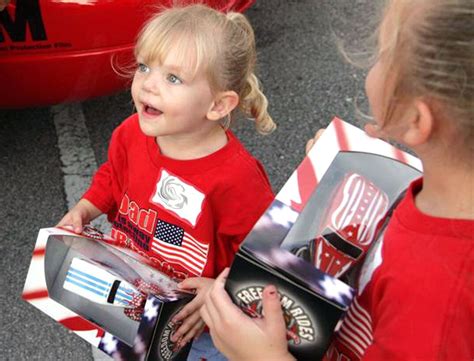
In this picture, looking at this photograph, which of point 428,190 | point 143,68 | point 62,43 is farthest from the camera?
point 62,43

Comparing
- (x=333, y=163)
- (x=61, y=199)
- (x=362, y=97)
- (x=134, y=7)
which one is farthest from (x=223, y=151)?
(x=362, y=97)

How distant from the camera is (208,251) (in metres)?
1.75

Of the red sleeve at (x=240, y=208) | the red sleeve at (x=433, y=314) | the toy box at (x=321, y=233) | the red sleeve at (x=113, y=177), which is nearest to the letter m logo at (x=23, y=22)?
the red sleeve at (x=113, y=177)

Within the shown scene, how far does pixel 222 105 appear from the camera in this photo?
1.78m

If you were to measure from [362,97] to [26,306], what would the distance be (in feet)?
6.77

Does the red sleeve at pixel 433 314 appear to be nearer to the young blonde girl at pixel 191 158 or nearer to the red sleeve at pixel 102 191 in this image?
the young blonde girl at pixel 191 158

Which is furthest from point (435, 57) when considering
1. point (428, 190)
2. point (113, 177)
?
point (113, 177)

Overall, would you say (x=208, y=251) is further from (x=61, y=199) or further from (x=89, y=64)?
(x=61, y=199)

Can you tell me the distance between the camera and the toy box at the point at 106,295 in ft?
5.16

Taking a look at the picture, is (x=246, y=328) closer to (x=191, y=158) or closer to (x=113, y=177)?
(x=191, y=158)

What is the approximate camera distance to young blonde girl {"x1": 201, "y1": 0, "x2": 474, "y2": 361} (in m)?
1.03

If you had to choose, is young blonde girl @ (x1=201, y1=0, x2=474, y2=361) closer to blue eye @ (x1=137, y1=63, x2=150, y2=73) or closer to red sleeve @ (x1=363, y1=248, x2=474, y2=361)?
red sleeve @ (x1=363, y1=248, x2=474, y2=361)

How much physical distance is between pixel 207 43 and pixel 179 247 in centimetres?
52

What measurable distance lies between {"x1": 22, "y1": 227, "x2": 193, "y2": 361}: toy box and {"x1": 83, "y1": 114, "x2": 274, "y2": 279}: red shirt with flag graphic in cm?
7
